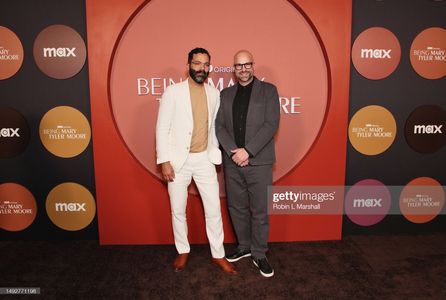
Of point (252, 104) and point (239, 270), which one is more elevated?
point (252, 104)

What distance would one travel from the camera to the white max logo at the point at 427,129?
11.2 ft

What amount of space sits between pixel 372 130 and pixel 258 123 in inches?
52.1

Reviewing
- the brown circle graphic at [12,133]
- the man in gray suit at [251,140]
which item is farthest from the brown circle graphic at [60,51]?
the man in gray suit at [251,140]

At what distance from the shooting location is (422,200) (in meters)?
3.54

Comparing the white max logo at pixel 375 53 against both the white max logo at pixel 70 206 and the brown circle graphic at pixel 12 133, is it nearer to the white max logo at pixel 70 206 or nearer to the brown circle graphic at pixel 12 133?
the white max logo at pixel 70 206

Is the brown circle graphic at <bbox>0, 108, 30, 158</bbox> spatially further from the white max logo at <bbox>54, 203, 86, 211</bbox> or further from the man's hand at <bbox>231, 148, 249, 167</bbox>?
the man's hand at <bbox>231, 148, 249, 167</bbox>

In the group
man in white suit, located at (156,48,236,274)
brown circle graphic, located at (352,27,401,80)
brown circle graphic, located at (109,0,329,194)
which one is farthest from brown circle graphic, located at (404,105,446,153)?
man in white suit, located at (156,48,236,274)

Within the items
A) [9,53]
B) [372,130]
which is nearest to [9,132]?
[9,53]

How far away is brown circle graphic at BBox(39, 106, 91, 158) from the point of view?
3.23 m

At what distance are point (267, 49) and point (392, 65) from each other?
123 centimetres

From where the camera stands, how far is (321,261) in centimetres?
302

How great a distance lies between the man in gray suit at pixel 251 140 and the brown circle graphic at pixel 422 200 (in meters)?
1.63

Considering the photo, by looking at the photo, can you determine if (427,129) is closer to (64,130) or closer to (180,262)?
(180,262)

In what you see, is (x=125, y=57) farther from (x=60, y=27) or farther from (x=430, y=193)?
(x=430, y=193)
